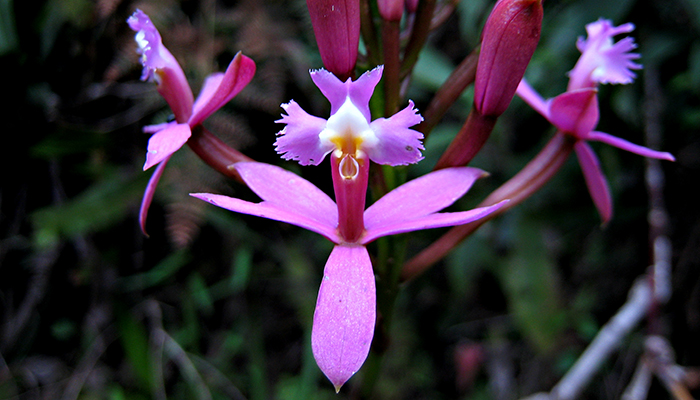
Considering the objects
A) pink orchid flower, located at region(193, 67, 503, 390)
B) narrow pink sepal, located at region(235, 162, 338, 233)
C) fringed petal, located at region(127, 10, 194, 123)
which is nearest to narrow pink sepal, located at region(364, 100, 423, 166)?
pink orchid flower, located at region(193, 67, 503, 390)

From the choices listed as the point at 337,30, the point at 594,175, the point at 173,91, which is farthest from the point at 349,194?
the point at 594,175

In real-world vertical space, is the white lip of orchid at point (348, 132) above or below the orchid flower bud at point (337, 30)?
below

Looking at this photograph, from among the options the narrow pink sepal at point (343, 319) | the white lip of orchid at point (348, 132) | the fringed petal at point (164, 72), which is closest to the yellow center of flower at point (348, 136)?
the white lip of orchid at point (348, 132)

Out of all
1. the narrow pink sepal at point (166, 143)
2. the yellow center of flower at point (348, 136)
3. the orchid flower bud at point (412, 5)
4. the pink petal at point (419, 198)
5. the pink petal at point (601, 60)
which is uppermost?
the orchid flower bud at point (412, 5)

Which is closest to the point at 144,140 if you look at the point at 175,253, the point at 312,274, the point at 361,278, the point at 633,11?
the point at 175,253

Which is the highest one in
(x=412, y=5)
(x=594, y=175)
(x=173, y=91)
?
(x=412, y=5)

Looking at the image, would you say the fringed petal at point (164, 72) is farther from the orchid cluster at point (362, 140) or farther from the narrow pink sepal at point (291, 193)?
the narrow pink sepal at point (291, 193)

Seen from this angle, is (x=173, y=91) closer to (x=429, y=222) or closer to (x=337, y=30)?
(x=337, y=30)
